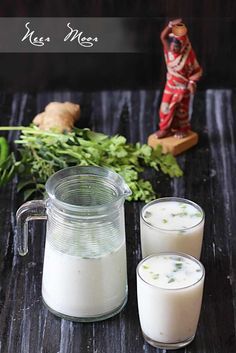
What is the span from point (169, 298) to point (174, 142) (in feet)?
2.48

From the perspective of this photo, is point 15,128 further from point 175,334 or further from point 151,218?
point 175,334

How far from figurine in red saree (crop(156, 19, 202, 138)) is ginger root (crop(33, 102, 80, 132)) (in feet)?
0.72

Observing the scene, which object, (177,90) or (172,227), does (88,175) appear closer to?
(172,227)

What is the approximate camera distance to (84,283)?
154 cm

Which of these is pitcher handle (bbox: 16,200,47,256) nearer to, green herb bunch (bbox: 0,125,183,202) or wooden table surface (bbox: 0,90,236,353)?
wooden table surface (bbox: 0,90,236,353)

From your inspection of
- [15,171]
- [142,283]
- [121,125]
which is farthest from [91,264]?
[121,125]

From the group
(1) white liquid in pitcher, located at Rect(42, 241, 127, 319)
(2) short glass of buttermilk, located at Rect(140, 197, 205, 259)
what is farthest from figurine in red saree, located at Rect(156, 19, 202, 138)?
(1) white liquid in pitcher, located at Rect(42, 241, 127, 319)

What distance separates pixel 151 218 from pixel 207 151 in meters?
0.53

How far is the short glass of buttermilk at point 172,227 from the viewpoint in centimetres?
164

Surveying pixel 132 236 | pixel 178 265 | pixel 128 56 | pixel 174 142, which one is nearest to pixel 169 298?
pixel 178 265

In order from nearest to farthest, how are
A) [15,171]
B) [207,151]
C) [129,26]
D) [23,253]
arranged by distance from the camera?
[23,253]
[15,171]
[207,151]
[129,26]

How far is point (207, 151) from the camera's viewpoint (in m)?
2.18

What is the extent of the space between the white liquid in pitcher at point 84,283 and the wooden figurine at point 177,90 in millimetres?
636

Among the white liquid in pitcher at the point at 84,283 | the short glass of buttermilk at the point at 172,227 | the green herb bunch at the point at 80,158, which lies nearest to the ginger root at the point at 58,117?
the green herb bunch at the point at 80,158
